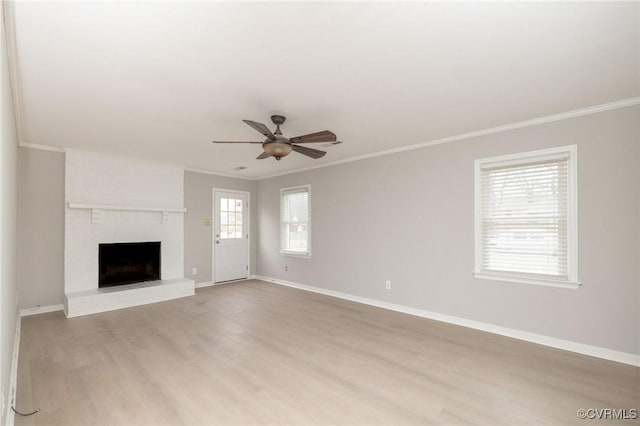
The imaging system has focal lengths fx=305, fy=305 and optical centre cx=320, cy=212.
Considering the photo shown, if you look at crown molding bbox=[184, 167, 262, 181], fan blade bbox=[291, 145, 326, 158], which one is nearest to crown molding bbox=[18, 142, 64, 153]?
crown molding bbox=[184, 167, 262, 181]

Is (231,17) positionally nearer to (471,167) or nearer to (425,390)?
(425,390)

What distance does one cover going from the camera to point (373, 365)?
291cm

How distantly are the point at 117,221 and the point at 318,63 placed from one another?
4.81 metres

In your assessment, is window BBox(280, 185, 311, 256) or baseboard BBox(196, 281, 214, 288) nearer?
window BBox(280, 185, 311, 256)

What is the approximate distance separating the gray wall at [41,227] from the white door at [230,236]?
8.59 ft

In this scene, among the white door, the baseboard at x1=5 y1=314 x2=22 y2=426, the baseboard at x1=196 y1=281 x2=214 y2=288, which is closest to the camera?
the baseboard at x1=5 y1=314 x2=22 y2=426

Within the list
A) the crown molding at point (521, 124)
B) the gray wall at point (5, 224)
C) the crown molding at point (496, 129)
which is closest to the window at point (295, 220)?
the crown molding at point (496, 129)

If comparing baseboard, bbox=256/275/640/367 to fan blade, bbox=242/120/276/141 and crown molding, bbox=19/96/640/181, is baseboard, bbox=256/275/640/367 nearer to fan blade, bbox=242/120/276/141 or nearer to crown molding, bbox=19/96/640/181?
crown molding, bbox=19/96/640/181

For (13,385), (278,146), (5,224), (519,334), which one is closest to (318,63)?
(278,146)

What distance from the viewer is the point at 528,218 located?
3541mm

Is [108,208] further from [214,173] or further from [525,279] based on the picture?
[525,279]

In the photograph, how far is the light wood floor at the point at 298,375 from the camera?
2189 mm

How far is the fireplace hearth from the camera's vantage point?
5.12m

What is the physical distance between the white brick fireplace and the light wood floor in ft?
2.33
